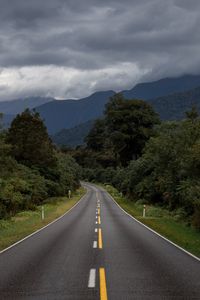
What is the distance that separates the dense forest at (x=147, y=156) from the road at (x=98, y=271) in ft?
31.6

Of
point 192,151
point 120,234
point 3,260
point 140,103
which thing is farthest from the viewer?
point 140,103

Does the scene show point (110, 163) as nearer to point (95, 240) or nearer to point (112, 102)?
point (112, 102)

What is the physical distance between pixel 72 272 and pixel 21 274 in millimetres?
1235

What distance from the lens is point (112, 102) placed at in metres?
105

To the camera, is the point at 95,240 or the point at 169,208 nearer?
the point at 95,240

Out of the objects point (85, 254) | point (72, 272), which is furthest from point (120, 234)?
point (72, 272)

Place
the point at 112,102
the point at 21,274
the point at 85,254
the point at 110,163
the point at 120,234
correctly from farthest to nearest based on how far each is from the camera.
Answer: the point at 110,163 → the point at 112,102 → the point at 120,234 → the point at 85,254 → the point at 21,274

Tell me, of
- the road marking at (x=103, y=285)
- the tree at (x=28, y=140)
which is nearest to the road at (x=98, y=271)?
the road marking at (x=103, y=285)

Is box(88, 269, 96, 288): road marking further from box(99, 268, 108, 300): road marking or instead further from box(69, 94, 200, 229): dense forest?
box(69, 94, 200, 229): dense forest

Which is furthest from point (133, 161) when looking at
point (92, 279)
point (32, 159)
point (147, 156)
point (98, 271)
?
point (92, 279)

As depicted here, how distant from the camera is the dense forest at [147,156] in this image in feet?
108

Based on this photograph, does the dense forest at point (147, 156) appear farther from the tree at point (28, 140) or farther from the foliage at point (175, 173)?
the tree at point (28, 140)

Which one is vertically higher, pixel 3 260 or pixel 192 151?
pixel 192 151

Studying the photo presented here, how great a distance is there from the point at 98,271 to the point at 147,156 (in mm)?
45445
